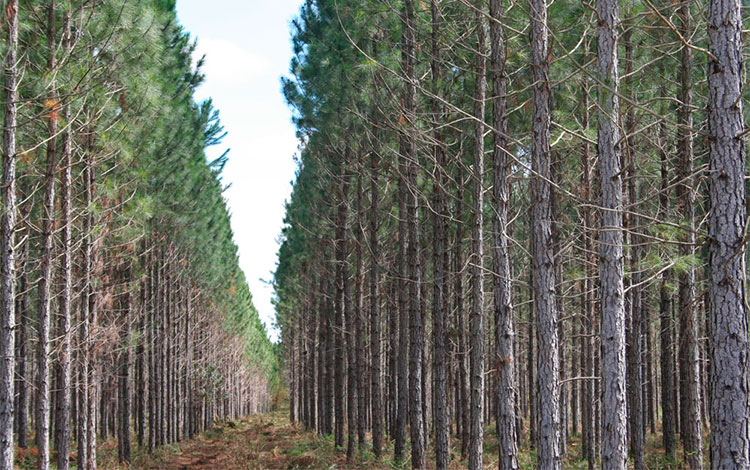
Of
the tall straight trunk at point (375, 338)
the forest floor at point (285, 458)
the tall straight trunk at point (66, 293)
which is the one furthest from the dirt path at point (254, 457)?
the tall straight trunk at point (66, 293)

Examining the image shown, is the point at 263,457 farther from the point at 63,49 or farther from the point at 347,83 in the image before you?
the point at 63,49

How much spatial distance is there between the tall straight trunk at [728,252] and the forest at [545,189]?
1cm

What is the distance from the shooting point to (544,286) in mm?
6148

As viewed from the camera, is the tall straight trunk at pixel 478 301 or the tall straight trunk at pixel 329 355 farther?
the tall straight trunk at pixel 329 355

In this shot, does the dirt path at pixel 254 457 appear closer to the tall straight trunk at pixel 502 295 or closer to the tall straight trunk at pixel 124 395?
the tall straight trunk at pixel 124 395

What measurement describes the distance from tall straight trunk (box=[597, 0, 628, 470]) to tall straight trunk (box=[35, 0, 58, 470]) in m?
7.44

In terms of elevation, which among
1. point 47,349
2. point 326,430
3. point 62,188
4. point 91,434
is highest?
point 62,188

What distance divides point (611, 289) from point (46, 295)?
8323 millimetres

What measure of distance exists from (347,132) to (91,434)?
8.66 metres

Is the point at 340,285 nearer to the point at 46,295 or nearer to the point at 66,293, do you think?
the point at 66,293

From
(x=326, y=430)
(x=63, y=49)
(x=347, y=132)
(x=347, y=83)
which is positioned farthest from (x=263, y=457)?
(x=63, y=49)

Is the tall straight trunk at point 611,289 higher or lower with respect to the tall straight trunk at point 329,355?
higher

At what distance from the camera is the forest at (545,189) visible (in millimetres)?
4098

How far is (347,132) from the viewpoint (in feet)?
51.6
